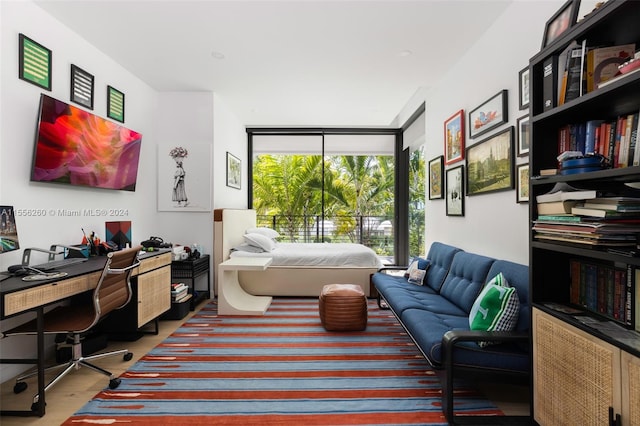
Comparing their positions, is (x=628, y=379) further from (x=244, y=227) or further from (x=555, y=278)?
A: (x=244, y=227)

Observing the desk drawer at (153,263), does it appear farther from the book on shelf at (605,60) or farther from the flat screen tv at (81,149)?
the book on shelf at (605,60)

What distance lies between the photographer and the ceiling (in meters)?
2.40

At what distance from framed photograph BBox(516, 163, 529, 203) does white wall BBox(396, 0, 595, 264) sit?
0.16ft

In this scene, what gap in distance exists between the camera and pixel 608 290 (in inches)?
53.8

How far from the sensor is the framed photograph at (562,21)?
1401 millimetres

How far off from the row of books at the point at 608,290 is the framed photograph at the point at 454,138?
192cm

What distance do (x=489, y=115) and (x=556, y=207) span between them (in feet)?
5.04

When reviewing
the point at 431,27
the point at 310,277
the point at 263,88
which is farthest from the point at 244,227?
the point at 431,27

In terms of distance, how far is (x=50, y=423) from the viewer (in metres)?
1.74

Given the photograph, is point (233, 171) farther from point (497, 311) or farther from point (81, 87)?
point (497, 311)

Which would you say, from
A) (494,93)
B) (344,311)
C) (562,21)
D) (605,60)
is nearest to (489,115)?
(494,93)

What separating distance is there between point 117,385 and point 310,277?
8.14 feet

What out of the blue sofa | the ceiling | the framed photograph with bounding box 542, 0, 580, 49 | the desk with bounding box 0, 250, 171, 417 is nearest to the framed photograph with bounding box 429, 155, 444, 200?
the blue sofa

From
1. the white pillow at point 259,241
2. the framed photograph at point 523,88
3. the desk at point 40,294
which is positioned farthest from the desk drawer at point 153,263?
the framed photograph at point 523,88
